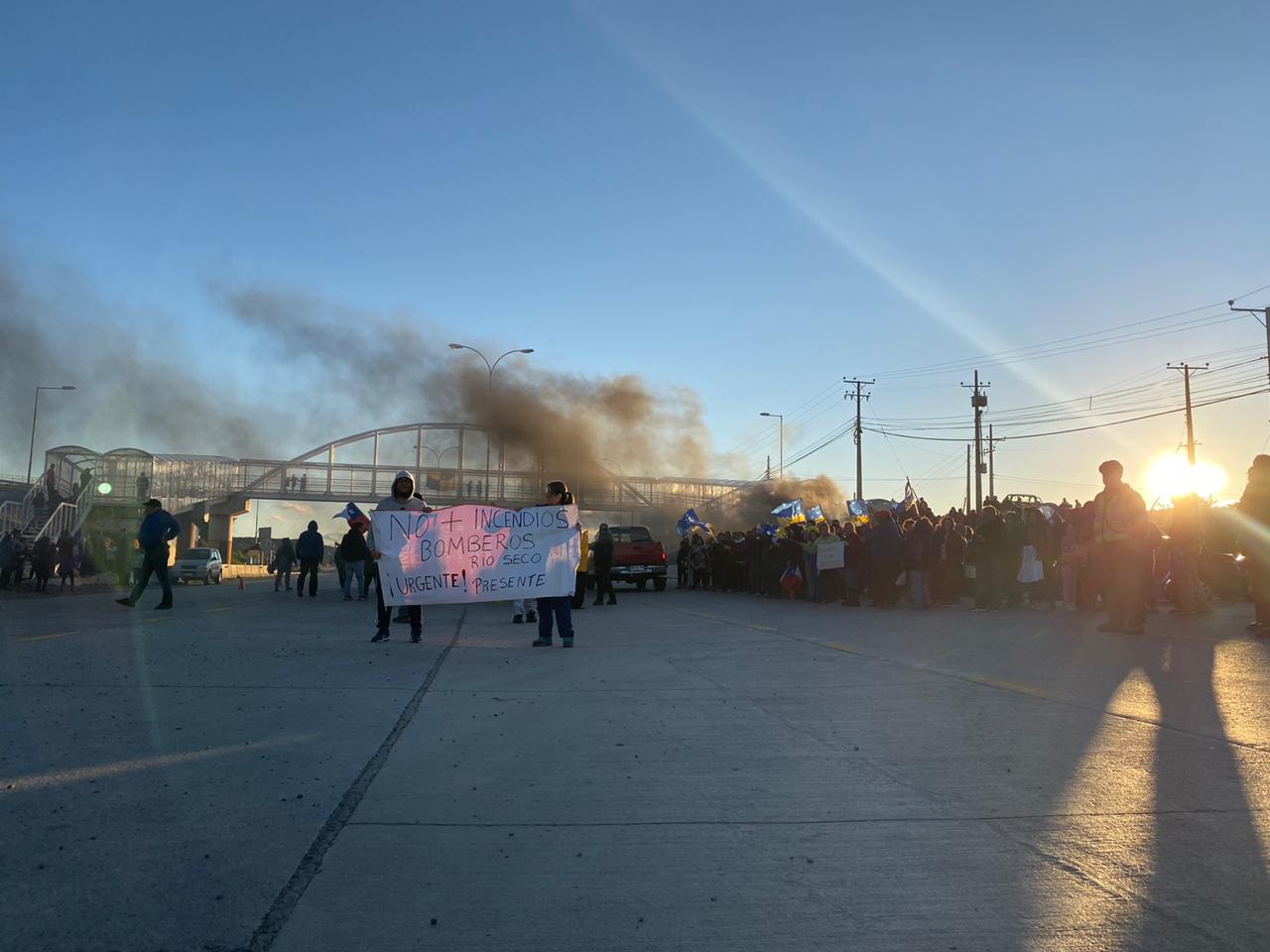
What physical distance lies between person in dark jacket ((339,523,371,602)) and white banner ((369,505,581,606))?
797 centimetres

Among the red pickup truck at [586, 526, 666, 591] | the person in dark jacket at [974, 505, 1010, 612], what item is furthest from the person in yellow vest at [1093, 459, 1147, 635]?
the red pickup truck at [586, 526, 666, 591]

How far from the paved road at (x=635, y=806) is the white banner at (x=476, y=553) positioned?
259cm

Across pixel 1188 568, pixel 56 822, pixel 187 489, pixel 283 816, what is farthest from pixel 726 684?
pixel 187 489

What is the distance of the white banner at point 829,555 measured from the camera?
19.7 meters

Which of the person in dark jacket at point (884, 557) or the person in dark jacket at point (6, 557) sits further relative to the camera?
the person in dark jacket at point (6, 557)

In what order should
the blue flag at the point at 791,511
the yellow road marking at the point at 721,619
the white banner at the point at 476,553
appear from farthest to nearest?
the blue flag at the point at 791,511 < the yellow road marking at the point at 721,619 < the white banner at the point at 476,553

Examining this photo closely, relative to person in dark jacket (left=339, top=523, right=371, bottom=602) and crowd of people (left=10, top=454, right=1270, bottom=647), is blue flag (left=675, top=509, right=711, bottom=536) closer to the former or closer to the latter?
crowd of people (left=10, top=454, right=1270, bottom=647)

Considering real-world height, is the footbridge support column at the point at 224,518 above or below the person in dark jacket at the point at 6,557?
above

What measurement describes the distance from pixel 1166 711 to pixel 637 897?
14.8 feet

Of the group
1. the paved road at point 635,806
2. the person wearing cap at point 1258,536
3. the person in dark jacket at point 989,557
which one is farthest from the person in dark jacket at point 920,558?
the paved road at point 635,806

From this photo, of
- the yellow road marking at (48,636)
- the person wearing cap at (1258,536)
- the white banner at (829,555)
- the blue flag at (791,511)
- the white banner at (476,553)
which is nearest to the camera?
the person wearing cap at (1258,536)

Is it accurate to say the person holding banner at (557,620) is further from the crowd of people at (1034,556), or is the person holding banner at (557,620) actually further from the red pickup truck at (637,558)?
the red pickup truck at (637,558)

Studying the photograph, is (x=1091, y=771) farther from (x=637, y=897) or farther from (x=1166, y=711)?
(x=637, y=897)

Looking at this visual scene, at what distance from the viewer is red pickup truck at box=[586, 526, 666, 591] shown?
3031 centimetres
